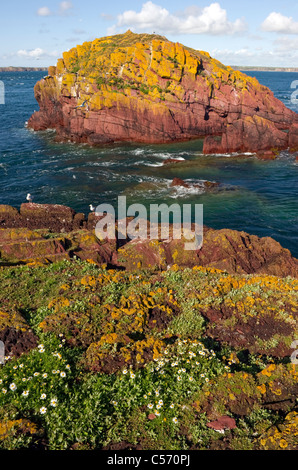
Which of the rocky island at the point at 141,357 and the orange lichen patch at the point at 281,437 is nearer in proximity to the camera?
the orange lichen patch at the point at 281,437

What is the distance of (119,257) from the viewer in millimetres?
16016

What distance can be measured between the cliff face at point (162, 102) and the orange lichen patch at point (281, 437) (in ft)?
154

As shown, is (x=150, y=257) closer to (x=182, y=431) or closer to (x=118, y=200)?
(x=182, y=431)

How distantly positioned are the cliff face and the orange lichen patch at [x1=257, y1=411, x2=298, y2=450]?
46.8 metres

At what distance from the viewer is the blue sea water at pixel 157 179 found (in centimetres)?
3025

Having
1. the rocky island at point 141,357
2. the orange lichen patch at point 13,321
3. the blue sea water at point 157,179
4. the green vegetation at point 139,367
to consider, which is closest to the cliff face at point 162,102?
the blue sea water at point 157,179

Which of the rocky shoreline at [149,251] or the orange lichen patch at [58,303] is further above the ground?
the orange lichen patch at [58,303]

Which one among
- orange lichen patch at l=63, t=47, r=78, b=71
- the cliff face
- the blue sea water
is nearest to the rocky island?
the blue sea water

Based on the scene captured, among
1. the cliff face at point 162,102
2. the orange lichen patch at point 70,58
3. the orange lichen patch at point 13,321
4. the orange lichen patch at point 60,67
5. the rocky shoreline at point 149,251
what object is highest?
the orange lichen patch at point 70,58

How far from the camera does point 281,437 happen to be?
19.0 ft

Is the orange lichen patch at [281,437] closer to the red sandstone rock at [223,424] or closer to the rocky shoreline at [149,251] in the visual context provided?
the red sandstone rock at [223,424]

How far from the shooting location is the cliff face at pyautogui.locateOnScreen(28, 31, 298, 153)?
5088 centimetres

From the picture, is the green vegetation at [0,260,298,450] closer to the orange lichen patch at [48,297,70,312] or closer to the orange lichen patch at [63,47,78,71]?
the orange lichen patch at [48,297,70,312]

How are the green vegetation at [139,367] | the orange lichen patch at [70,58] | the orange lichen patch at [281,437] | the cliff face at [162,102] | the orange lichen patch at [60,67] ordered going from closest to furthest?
the orange lichen patch at [281,437], the green vegetation at [139,367], the cliff face at [162,102], the orange lichen patch at [60,67], the orange lichen patch at [70,58]
